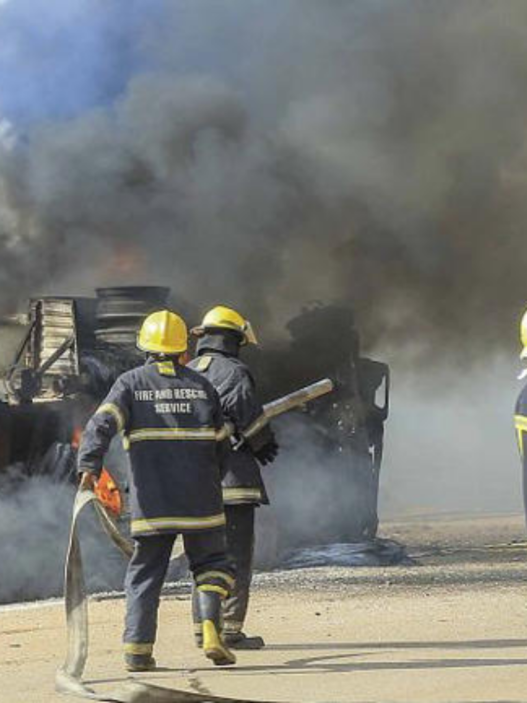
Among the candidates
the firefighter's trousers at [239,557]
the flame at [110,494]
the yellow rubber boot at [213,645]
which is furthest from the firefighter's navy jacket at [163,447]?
the flame at [110,494]

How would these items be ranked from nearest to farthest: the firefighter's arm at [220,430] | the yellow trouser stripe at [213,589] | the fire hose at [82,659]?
1. the fire hose at [82,659]
2. the yellow trouser stripe at [213,589]
3. the firefighter's arm at [220,430]

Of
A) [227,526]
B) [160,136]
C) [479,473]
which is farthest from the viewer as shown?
[479,473]

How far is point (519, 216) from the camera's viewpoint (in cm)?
1616

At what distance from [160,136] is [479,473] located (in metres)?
16.5

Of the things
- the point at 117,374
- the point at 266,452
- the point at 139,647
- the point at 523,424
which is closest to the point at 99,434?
the point at 139,647

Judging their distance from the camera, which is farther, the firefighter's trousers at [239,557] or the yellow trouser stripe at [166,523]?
the firefighter's trousers at [239,557]

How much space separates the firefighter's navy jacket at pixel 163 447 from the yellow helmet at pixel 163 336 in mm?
91

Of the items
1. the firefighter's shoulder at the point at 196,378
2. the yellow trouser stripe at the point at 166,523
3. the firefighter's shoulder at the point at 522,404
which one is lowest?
the yellow trouser stripe at the point at 166,523

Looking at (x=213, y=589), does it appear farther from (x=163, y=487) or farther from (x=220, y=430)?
(x=220, y=430)

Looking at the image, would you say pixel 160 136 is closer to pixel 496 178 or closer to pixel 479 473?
pixel 496 178

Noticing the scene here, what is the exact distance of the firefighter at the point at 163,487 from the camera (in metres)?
5.62

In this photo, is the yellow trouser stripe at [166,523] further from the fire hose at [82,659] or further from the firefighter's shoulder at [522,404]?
the firefighter's shoulder at [522,404]

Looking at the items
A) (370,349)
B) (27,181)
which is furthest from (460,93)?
(27,181)

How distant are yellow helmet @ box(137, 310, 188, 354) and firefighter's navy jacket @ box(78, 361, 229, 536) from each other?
0.09 metres
